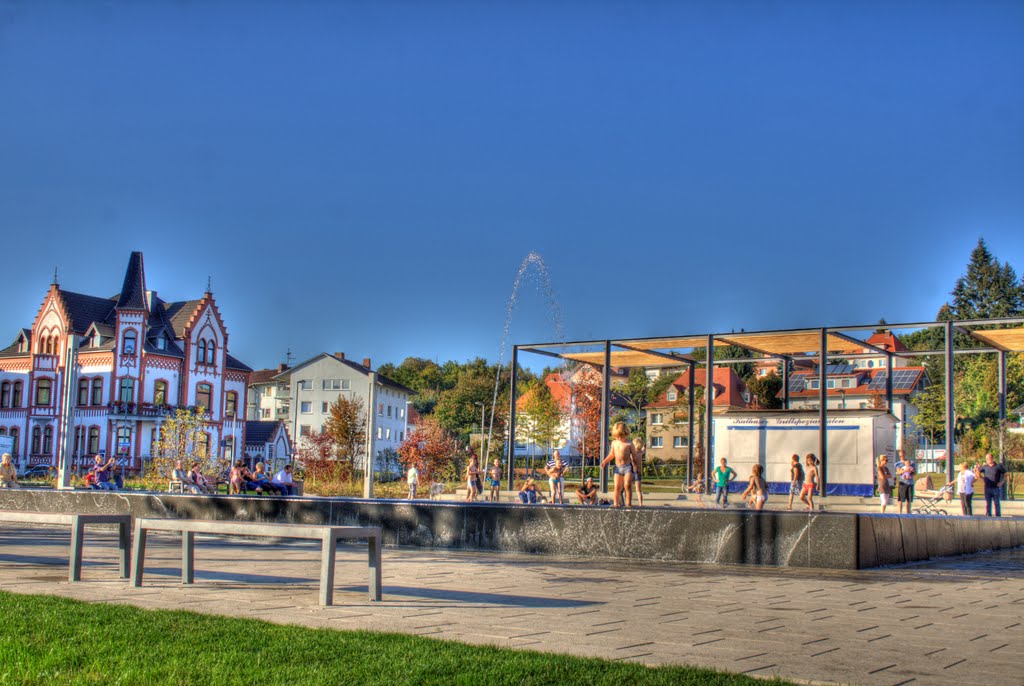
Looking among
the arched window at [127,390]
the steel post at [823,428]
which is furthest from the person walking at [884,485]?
the arched window at [127,390]

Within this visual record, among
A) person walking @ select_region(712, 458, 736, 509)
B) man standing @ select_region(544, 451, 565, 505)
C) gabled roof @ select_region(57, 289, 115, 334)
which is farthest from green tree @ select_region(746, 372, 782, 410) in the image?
person walking @ select_region(712, 458, 736, 509)

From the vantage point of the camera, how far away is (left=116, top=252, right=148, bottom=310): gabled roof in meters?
75.0

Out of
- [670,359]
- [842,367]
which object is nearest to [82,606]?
[670,359]

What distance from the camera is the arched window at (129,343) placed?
7369 cm

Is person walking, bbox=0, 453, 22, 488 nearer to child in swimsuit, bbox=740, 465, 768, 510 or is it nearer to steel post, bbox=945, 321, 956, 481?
child in swimsuit, bbox=740, 465, 768, 510

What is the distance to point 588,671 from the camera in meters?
5.19

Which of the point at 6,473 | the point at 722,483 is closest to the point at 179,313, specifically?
the point at 6,473

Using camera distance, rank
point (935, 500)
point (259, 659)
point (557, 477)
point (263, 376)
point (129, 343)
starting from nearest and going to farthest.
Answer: point (259, 659) → point (935, 500) → point (557, 477) → point (129, 343) → point (263, 376)

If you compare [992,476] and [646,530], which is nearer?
[646,530]

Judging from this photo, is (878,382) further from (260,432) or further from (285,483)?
(285,483)

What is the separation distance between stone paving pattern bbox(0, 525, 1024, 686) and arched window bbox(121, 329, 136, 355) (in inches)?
2507

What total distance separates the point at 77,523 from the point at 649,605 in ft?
17.2

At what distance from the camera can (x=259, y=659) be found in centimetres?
545

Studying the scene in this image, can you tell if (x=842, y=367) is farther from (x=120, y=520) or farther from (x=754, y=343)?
(x=120, y=520)
